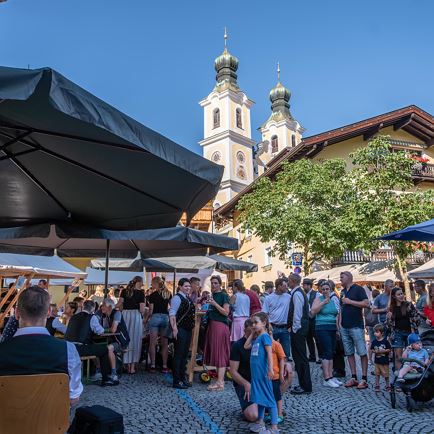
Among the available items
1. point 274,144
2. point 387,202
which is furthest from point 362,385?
point 274,144

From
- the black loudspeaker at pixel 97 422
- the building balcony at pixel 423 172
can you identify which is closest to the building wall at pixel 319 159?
the building balcony at pixel 423 172

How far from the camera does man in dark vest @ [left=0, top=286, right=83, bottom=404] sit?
113 inches

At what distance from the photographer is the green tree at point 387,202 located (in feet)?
62.4

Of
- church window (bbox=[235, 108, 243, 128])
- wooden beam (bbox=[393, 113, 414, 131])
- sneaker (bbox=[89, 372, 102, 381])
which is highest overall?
church window (bbox=[235, 108, 243, 128])

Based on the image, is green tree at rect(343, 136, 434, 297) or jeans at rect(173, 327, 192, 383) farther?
green tree at rect(343, 136, 434, 297)

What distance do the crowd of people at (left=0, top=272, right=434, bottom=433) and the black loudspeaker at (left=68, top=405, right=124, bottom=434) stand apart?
6.33ft

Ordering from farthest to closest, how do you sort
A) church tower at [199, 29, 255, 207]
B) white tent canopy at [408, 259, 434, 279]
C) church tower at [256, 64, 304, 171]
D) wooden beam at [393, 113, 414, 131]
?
church tower at [256, 64, 304, 171], church tower at [199, 29, 255, 207], wooden beam at [393, 113, 414, 131], white tent canopy at [408, 259, 434, 279]

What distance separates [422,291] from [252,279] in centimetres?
2715

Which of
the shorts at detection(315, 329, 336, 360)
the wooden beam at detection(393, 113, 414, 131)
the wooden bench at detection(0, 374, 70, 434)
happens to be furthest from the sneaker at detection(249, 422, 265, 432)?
the wooden beam at detection(393, 113, 414, 131)

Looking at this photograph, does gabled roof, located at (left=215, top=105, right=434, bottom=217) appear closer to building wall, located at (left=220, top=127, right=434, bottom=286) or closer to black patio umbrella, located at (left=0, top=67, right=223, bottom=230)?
building wall, located at (left=220, top=127, right=434, bottom=286)

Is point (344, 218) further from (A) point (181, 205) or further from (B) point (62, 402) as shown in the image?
(B) point (62, 402)

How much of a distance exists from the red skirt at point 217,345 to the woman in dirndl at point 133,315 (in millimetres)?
1999

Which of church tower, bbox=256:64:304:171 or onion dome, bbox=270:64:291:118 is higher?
onion dome, bbox=270:64:291:118

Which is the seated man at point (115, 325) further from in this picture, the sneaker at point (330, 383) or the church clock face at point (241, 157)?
the church clock face at point (241, 157)
